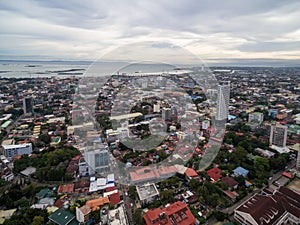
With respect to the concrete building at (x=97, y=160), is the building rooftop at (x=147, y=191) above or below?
below

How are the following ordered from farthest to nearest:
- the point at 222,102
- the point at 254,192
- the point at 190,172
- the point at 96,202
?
1. the point at 222,102
2. the point at 190,172
3. the point at 254,192
4. the point at 96,202

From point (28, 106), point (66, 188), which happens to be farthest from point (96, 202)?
point (28, 106)

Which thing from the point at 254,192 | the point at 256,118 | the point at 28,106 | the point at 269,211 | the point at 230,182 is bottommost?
the point at 254,192

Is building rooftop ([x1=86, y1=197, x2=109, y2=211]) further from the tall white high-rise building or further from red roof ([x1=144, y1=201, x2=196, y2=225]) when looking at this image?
the tall white high-rise building

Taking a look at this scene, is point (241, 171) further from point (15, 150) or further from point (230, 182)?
point (15, 150)

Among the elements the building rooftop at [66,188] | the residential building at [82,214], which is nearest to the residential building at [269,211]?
the residential building at [82,214]

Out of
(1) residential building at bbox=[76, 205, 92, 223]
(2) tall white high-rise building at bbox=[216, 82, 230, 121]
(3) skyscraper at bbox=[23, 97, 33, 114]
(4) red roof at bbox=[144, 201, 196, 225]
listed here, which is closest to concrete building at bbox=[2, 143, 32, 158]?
(1) residential building at bbox=[76, 205, 92, 223]

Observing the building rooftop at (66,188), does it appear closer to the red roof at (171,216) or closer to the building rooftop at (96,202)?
the building rooftop at (96,202)
